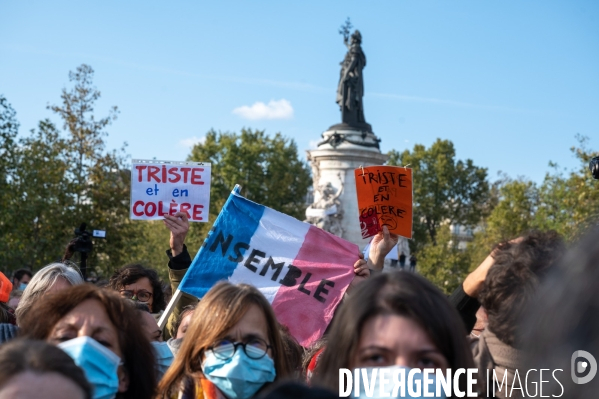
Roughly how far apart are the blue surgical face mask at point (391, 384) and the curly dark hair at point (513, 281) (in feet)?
2.49

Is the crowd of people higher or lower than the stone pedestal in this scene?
lower

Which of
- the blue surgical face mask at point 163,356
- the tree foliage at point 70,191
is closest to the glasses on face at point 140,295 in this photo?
the blue surgical face mask at point 163,356

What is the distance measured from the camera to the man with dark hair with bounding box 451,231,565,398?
3.22 m

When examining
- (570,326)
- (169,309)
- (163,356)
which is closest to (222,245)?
(169,309)

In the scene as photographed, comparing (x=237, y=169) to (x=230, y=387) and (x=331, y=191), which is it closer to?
(x=331, y=191)

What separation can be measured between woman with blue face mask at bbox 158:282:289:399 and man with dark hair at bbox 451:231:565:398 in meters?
0.79

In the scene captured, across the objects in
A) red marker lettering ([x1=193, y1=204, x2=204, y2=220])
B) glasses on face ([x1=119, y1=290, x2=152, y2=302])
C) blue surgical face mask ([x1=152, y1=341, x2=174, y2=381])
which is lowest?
blue surgical face mask ([x1=152, y1=341, x2=174, y2=381])

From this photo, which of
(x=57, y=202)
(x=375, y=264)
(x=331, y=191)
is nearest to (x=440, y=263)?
(x=331, y=191)

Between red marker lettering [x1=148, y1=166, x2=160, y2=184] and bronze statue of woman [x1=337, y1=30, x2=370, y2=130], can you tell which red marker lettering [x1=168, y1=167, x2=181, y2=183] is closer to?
red marker lettering [x1=148, y1=166, x2=160, y2=184]

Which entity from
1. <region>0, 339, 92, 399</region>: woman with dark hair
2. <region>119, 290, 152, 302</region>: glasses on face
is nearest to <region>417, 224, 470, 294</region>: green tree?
<region>119, 290, 152, 302</region>: glasses on face

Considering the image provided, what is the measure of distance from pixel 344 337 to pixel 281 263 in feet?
12.4

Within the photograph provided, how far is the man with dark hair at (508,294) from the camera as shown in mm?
3219

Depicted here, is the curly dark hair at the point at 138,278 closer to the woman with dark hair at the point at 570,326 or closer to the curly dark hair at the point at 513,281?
the curly dark hair at the point at 513,281

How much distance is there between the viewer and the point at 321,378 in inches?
107
